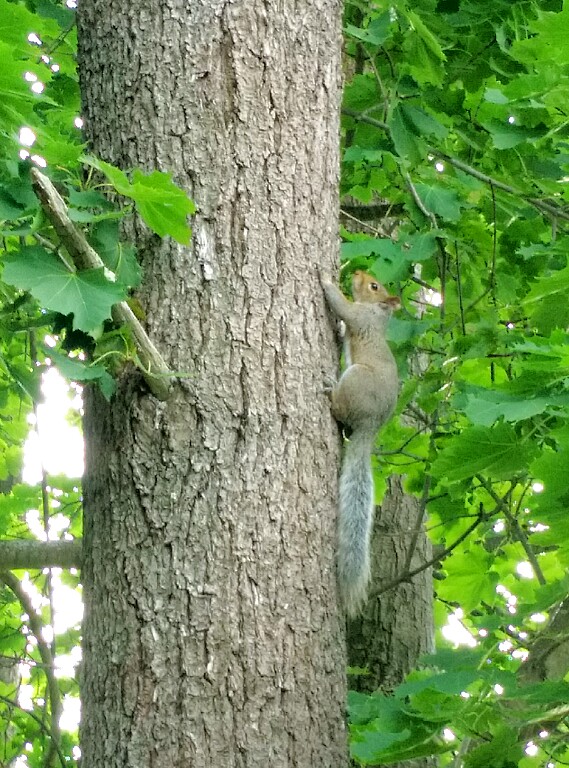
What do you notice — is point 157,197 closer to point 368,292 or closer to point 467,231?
point 467,231

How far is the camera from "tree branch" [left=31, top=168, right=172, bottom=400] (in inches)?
67.2

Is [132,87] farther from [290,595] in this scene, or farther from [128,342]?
[290,595]

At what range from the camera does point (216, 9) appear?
7.03 ft

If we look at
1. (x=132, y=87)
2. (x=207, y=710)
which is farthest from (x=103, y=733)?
(x=132, y=87)

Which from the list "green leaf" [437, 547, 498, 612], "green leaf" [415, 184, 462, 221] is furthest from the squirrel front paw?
"green leaf" [437, 547, 498, 612]

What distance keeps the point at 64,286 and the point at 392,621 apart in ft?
7.65

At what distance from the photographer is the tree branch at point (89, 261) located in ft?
5.60

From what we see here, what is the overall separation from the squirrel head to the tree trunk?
145cm

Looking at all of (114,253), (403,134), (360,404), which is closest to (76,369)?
(114,253)

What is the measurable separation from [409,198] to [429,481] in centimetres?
92

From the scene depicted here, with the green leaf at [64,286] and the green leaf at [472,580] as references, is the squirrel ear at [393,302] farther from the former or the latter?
the green leaf at [64,286]

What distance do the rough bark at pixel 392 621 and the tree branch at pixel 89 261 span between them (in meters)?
1.79

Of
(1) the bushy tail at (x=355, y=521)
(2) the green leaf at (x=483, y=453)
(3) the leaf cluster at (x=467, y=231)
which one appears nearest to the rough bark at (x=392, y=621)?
(3) the leaf cluster at (x=467, y=231)


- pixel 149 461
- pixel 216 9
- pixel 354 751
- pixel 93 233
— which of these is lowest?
pixel 354 751
